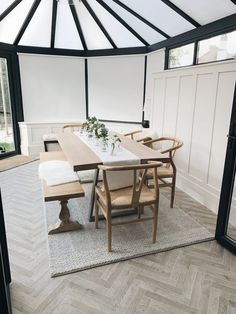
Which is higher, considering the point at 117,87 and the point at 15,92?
the point at 117,87

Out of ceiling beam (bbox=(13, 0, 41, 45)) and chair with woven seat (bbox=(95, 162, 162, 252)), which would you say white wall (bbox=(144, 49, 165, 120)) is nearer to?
ceiling beam (bbox=(13, 0, 41, 45))

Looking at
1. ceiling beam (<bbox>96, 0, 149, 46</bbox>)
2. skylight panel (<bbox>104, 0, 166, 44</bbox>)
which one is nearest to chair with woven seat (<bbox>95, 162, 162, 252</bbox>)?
skylight panel (<bbox>104, 0, 166, 44</bbox>)

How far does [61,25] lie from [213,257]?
480 centimetres

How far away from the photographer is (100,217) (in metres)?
2.81

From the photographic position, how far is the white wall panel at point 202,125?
9.91 ft

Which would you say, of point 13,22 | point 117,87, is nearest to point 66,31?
point 13,22

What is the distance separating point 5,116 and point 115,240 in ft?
13.6

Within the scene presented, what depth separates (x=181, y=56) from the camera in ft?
13.4

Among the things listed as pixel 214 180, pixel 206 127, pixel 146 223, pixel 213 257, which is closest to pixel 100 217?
pixel 146 223

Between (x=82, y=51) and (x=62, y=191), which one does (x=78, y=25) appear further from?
(x=62, y=191)

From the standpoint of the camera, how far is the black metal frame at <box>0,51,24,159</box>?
510 cm

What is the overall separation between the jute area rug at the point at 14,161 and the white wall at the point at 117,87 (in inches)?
75.4

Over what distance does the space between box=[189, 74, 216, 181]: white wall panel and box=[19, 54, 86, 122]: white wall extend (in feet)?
11.1

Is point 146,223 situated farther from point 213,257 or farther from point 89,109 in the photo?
point 89,109
